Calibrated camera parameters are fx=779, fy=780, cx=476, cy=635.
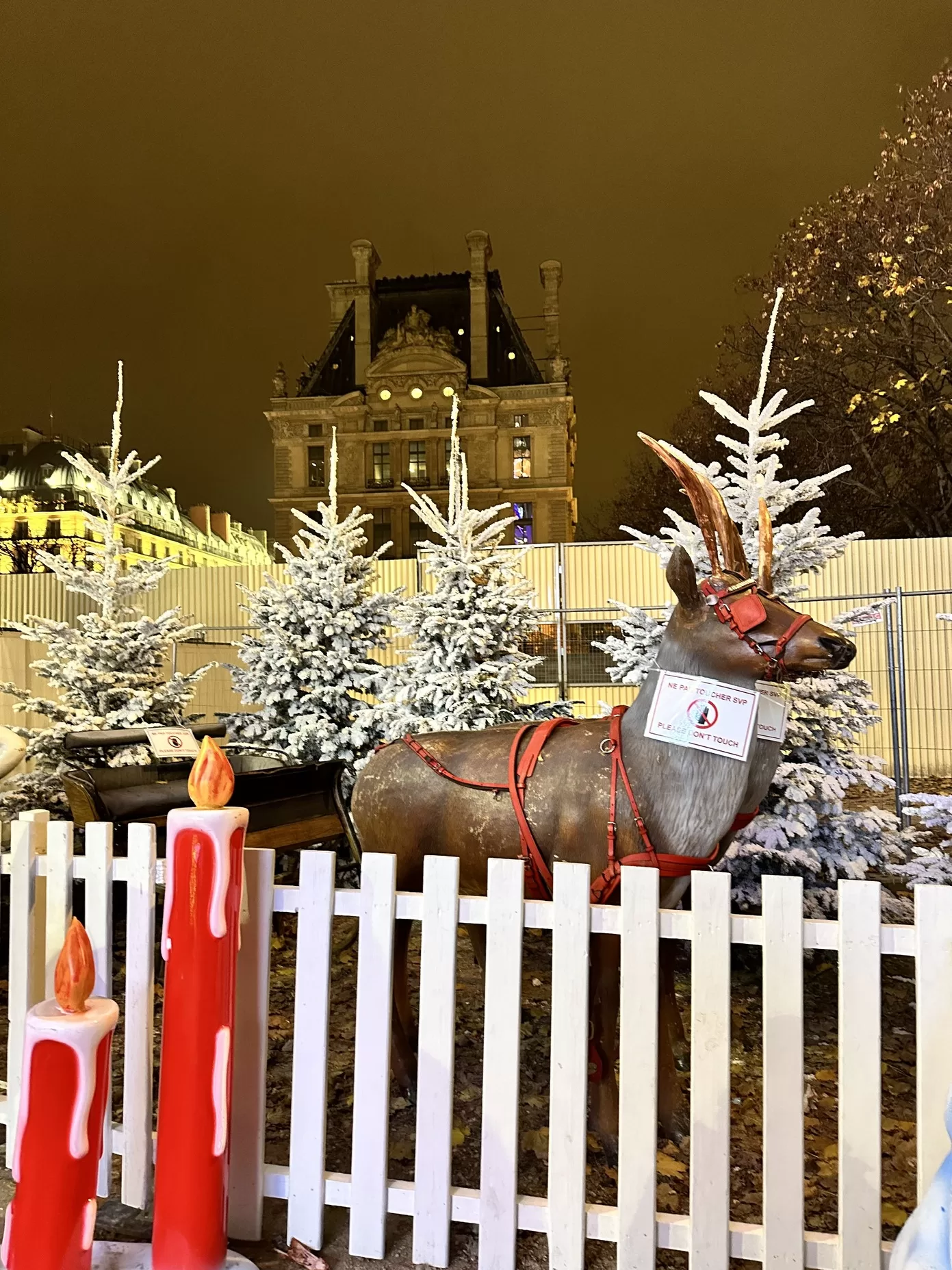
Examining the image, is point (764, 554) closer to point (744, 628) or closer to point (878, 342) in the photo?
point (744, 628)

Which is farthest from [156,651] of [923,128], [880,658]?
[923,128]

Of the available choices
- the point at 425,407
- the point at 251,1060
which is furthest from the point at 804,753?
the point at 425,407

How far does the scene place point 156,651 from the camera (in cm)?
828

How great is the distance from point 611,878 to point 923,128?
16.9m

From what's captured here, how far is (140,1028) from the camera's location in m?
2.68

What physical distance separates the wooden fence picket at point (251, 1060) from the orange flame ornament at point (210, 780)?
1.03ft

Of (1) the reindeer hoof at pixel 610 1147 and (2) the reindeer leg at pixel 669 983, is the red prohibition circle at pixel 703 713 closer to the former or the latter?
(2) the reindeer leg at pixel 669 983

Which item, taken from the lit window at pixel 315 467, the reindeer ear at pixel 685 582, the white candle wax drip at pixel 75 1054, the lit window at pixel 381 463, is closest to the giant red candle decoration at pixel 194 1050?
the white candle wax drip at pixel 75 1054

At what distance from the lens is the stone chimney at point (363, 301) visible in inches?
1751

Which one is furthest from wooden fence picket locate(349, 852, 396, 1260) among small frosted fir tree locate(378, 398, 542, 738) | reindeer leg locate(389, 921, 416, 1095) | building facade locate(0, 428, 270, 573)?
building facade locate(0, 428, 270, 573)

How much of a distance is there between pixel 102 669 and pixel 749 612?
7.05m

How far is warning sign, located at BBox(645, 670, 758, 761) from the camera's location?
290 cm

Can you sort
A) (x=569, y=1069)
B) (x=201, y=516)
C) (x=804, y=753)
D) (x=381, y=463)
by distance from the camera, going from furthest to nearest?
1. (x=201, y=516)
2. (x=381, y=463)
3. (x=804, y=753)
4. (x=569, y=1069)

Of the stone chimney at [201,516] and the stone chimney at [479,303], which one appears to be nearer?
the stone chimney at [479,303]
